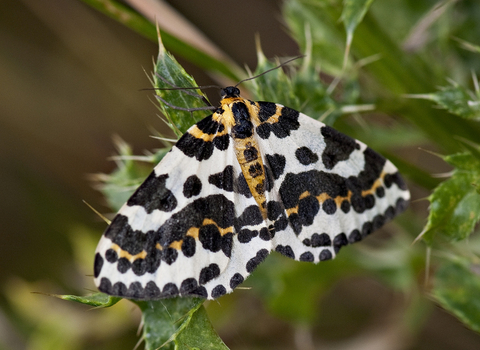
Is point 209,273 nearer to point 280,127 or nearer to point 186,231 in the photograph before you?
point 186,231

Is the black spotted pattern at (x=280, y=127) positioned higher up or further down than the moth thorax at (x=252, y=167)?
higher up

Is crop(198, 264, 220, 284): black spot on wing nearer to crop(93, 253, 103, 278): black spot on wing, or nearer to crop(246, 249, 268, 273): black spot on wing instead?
crop(246, 249, 268, 273): black spot on wing

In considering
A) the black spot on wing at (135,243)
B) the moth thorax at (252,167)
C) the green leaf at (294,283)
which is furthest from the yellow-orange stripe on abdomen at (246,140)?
the green leaf at (294,283)

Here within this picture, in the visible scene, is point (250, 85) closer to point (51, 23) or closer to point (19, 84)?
point (51, 23)

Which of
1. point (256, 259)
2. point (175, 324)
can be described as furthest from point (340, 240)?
point (175, 324)

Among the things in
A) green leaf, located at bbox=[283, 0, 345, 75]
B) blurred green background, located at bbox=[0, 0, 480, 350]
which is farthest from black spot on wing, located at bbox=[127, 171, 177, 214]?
blurred green background, located at bbox=[0, 0, 480, 350]

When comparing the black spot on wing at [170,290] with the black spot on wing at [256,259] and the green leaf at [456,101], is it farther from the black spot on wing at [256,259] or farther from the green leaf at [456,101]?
the green leaf at [456,101]
